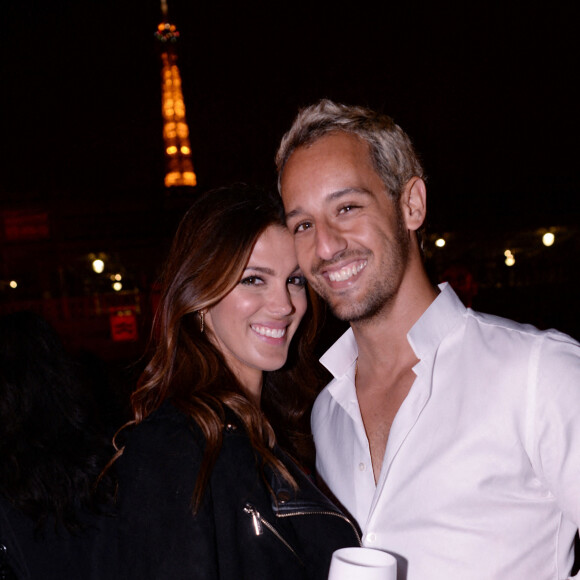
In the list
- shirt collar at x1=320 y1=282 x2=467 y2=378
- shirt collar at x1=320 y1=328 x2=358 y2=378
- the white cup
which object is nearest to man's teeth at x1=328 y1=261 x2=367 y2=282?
shirt collar at x1=320 y1=282 x2=467 y2=378

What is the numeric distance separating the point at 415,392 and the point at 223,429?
64cm

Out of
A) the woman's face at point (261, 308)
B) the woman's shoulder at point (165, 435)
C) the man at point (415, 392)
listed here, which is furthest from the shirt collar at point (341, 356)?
the woman's shoulder at point (165, 435)

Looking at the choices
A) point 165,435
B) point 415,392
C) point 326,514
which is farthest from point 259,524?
point 415,392

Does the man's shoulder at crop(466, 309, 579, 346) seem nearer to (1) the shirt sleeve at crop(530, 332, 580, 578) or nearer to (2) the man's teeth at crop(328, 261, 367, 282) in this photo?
(1) the shirt sleeve at crop(530, 332, 580, 578)

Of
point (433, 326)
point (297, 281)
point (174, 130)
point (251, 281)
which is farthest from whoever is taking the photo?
point (174, 130)

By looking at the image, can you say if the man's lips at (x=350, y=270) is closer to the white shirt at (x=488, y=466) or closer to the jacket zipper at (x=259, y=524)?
the white shirt at (x=488, y=466)

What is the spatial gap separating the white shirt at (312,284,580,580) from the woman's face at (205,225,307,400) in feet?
2.33

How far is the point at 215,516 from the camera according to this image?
1584 mm

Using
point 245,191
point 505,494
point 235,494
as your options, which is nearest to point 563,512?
point 505,494

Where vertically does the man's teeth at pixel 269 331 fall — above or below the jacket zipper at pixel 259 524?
above

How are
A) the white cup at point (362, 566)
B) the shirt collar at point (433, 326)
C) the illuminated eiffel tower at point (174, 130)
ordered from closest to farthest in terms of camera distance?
the white cup at point (362, 566) → the shirt collar at point (433, 326) → the illuminated eiffel tower at point (174, 130)

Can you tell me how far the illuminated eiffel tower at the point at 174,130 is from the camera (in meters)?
32.2

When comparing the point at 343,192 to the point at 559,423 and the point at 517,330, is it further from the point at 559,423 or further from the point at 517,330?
the point at 559,423

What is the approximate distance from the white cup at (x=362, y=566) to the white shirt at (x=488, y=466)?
400 mm
